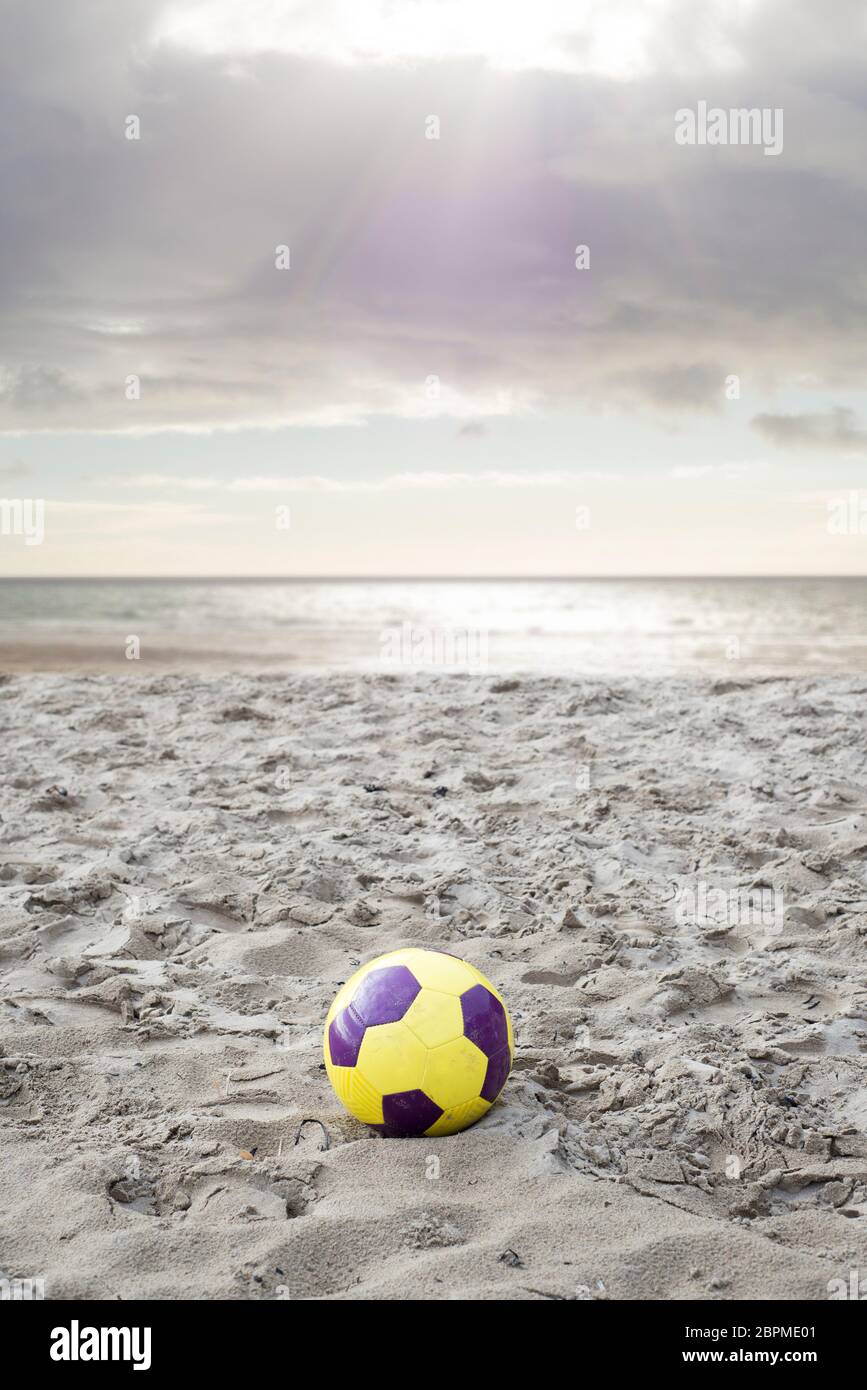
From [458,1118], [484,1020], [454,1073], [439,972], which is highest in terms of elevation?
[439,972]

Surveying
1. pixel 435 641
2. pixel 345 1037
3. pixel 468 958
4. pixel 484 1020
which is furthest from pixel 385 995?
pixel 435 641

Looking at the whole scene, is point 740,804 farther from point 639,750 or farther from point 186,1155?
point 186,1155

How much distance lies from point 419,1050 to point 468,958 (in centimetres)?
122

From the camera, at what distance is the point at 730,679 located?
782 centimetres

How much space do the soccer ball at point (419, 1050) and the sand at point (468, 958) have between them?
0.27 feet

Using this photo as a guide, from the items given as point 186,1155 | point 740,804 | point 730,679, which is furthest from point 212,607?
point 186,1155

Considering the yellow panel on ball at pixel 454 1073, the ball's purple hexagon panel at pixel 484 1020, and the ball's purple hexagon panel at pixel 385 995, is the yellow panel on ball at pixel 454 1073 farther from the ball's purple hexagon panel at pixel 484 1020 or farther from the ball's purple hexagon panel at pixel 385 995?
the ball's purple hexagon panel at pixel 385 995

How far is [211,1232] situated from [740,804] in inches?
150

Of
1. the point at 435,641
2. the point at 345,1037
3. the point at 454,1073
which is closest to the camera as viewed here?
the point at 454,1073

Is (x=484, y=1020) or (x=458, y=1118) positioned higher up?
(x=484, y=1020)

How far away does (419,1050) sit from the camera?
258 cm

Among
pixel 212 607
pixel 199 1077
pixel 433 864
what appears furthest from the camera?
pixel 212 607

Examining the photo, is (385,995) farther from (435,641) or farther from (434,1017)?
(435,641)

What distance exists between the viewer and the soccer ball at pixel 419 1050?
2568 millimetres
